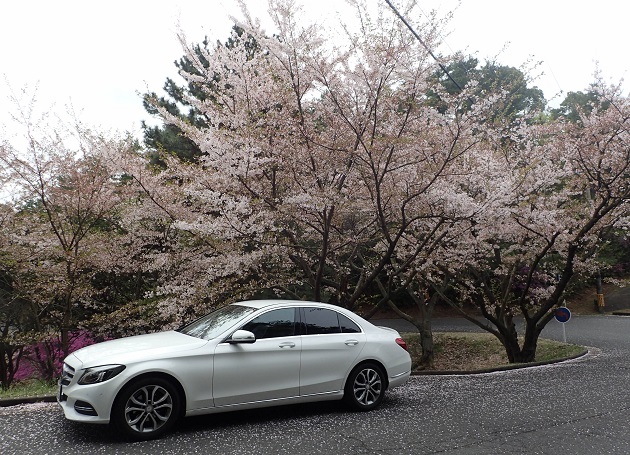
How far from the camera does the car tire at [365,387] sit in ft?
18.5

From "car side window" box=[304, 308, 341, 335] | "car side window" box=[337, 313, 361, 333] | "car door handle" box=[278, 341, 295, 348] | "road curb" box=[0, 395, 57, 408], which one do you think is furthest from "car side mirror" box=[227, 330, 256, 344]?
"road curb" box=[0, 395, 57, 408]

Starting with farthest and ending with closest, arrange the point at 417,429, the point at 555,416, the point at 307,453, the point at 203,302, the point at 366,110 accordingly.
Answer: the point at 203,302 → the point at 366,110 → the point at 555,416 → the point at 417,429 → the point at 307,453

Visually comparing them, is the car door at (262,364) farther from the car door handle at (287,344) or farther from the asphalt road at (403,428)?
the asphalt road at (403,428)

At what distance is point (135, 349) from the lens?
4.77 m

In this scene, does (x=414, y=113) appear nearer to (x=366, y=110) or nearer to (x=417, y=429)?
(x=366, y=110)

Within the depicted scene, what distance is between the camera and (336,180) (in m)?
8.57

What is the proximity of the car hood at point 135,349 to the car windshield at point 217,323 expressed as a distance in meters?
0.17

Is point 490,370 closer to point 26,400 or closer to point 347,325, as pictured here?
point 347,325

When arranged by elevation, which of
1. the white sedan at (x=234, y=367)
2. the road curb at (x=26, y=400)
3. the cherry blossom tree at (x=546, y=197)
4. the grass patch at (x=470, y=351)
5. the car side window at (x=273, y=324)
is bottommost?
the grass patch at (x=470, y=351)

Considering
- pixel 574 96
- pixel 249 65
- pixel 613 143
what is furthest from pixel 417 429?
pixel 574 96

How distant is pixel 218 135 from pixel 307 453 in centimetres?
534

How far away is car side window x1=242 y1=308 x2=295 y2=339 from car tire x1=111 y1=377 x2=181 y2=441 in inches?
41.7

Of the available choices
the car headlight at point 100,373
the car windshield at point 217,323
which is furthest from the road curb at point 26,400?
the car headlight at point 100,373

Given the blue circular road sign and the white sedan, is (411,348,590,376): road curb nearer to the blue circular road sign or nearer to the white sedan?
the blue circular road sign
